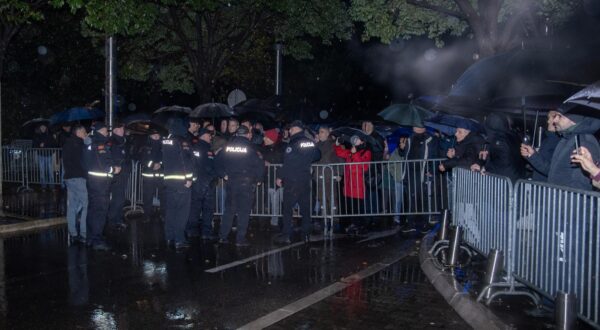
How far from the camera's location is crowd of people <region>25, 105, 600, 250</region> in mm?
8680

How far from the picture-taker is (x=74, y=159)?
33.2 ft

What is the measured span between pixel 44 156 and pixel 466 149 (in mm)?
12674

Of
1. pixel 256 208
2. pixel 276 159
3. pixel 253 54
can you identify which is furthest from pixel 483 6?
pixel 253 54

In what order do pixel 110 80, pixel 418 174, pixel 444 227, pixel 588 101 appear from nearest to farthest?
pixel 588 101 < pixel 444 227 < pixel 418 174 < pixel 110 80

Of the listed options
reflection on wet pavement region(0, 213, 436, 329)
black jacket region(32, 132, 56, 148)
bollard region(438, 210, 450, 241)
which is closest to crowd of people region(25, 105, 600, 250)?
reflection on wet pavement region(0, 213, 436, 329)

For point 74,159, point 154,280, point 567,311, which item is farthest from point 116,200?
point 567,311

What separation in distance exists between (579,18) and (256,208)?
924 cm

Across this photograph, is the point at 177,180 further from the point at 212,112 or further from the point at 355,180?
the point at 355,180

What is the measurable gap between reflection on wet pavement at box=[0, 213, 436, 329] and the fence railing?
2.11 metres

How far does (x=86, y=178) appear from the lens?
10227 mm

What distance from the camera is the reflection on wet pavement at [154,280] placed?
21.1 feet

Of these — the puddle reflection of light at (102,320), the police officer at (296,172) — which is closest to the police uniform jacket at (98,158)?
the police officer at (296,172)

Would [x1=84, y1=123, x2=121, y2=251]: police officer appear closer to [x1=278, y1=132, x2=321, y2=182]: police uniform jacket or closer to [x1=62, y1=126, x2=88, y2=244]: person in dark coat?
[x1=62, y1=126, x2=88, y2=244]: person in dark coat

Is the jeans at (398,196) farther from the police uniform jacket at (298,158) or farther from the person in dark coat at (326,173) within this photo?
the police uniform jacket at (298,158)
